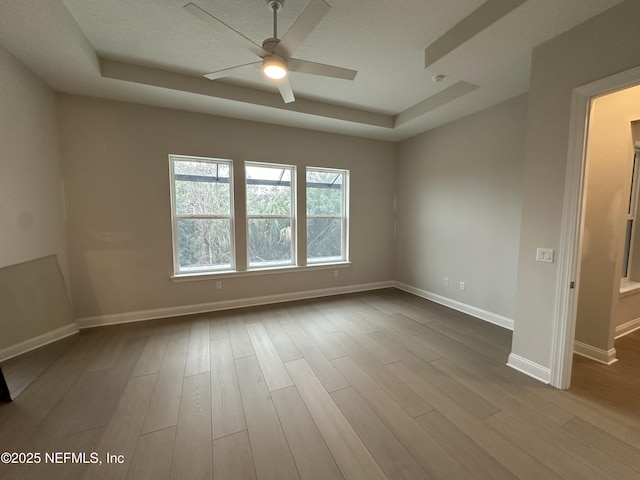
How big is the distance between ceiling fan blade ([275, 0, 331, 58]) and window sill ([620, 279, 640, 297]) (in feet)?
13.1

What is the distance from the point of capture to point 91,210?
3.12 metres

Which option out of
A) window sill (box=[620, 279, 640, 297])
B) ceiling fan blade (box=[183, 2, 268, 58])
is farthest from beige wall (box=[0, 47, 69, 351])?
window sill (box=[620, 279, 640, 297])

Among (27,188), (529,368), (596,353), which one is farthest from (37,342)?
(596,353)

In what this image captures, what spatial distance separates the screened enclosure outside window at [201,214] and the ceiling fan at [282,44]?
5.77 ft

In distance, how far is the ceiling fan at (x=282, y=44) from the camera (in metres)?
1.49

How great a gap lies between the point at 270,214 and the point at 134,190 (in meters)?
1.78

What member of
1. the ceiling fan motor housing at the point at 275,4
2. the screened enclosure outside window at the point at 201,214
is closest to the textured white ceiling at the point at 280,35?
the ceiling fan motor housing at the point at 275,4

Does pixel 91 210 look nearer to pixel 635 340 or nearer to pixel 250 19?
pixel 250 19

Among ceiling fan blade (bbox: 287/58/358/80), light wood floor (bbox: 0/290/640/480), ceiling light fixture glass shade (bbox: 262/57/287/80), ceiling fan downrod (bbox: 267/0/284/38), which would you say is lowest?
light wood floor (bbox: 0/290/640/480)

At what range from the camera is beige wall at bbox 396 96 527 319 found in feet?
10.3

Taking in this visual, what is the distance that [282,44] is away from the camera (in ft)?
5.79

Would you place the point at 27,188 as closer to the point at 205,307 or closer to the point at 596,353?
the point at 205,307

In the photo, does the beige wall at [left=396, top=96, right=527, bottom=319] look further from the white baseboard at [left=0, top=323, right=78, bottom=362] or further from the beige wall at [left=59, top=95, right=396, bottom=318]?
the white baseboard at [left=0, top=323, right=78, bottom=362]

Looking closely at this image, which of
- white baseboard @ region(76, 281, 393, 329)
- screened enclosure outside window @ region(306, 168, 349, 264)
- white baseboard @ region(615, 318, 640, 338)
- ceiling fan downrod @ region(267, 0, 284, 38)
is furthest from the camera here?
screened enclosure outside window @ region(306, 168, 349, 264)
